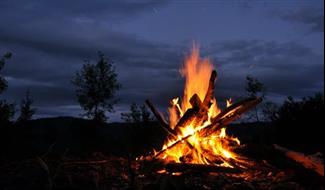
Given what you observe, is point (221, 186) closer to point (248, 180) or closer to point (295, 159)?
point (248, 180)

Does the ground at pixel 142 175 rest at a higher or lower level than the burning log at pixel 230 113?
lower

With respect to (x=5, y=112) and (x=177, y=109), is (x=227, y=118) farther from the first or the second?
(x=5, y=112)

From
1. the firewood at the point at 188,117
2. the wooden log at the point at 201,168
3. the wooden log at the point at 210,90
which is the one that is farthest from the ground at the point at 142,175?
the wooden log at the point at 210,90

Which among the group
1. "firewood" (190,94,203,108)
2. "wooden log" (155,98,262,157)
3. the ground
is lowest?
the ground

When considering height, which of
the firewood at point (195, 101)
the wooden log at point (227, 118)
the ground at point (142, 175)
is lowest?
the ground at point (142, 175)

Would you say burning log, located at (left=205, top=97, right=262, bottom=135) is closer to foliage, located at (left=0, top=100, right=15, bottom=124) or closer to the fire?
the fire

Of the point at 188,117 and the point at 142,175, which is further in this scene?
the point at 188,117

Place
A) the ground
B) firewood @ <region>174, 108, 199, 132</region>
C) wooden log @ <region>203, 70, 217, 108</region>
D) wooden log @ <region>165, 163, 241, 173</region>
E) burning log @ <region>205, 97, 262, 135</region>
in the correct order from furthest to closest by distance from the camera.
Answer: wooden log @ <region>203, 70, 217, 108</region>
burning log @ <region>205, 97, 262, 135</region>
firewood @ <region>174, 108, 199, 132</region>
wooden log @ <region>165, 163, 241, 173</region>
the ground

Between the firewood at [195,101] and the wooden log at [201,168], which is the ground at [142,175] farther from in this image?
the firewood at [195,101]

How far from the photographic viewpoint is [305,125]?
51.1 ft

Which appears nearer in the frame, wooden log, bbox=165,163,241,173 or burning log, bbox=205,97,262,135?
wooden log, bbox=165,163,241,173

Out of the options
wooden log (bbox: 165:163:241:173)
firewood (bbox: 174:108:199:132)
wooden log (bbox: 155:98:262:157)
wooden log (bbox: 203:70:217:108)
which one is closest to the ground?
wooden log (bbox: 165:163:241:173)

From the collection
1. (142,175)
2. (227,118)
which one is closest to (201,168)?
(142,175)

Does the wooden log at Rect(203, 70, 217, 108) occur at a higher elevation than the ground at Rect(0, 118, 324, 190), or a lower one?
higher
